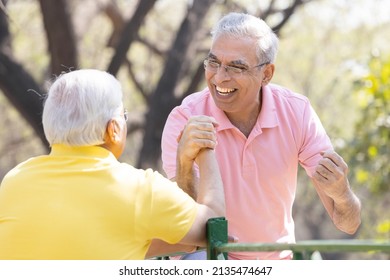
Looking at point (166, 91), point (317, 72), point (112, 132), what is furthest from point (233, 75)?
point (317, 72)

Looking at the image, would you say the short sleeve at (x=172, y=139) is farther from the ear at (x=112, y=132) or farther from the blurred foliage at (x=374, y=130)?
the blurred foliage at (x=374, y=130)

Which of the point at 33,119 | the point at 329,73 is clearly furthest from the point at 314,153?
the point at 329,73

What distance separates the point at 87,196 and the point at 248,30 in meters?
1.33

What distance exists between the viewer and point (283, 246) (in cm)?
256

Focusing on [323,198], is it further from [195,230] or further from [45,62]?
[45,62]

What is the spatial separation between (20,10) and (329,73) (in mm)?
8725

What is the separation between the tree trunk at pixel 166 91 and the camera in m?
9.95

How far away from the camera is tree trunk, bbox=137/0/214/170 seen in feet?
32.7

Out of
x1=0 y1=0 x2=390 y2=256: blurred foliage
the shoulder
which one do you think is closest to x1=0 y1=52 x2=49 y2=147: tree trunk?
x1=0 y1=0 x2=390 y2=256: blurred foliage

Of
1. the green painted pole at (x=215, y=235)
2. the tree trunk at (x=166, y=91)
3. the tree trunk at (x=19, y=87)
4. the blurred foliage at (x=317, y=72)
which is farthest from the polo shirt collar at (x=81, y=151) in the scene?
the tree trunk at (x=166, y=91)

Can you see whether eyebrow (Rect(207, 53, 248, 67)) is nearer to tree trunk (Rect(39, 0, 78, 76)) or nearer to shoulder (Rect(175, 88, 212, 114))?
shoulder (Rect(175, 88, 212, 114))

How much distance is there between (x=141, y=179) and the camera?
277 centimetres

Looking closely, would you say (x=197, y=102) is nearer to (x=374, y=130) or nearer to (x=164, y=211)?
(x=164, y=211)

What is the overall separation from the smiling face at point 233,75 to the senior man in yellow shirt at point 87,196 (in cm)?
93
